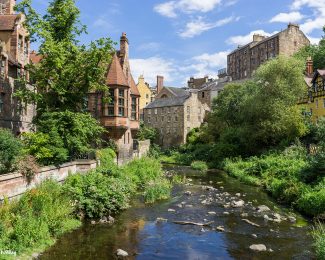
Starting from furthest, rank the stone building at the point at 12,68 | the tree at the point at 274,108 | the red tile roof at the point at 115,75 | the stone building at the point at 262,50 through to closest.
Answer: the stone building at the point at 262,50, the tree at the point at 274,108, the red tile roof at the point at 115,75, the stone building at the point at 12,68

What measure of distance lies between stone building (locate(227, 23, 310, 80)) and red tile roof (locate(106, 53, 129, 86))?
48741 millimetres

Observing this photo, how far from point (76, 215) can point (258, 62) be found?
80001 millimetres

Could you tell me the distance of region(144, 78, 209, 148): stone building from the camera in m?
72.2

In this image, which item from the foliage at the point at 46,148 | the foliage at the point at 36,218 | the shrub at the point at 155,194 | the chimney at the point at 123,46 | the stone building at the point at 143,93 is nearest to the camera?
the foliage at the point at 36,218

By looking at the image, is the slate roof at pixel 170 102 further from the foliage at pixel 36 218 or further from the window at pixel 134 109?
the foliage at pixel 36 218

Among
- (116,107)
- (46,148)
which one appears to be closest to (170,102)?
(116,107)

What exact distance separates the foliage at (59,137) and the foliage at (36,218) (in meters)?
3.29

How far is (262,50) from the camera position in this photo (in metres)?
87.3

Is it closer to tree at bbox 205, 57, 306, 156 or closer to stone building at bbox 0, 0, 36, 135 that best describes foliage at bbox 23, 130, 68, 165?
stone building at bbox 0, 0, 36, 135

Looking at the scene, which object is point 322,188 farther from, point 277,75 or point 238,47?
point 238,47

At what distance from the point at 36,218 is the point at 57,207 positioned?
4.60 ft

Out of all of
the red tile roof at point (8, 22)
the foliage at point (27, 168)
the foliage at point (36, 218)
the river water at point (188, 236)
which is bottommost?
the river water at point (188, 236)

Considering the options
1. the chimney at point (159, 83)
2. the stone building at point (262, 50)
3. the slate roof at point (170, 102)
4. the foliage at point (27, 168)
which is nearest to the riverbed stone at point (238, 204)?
the foliage at point (27, 168)

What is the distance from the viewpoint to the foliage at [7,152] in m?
18.5
